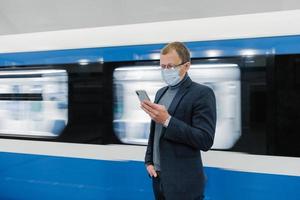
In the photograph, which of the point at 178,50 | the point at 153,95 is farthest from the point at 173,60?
the point at 153,95

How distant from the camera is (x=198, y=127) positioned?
2227 millimetres

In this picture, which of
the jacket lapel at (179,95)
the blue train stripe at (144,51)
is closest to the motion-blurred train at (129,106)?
the blue train stripe at (144,51)

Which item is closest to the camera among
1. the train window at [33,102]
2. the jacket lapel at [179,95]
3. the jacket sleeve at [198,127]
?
the jacket sleeve at [198,127]

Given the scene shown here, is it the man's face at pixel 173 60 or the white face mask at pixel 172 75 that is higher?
the man's face at pixel 173 60

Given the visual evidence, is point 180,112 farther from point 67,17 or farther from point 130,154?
point 67,17

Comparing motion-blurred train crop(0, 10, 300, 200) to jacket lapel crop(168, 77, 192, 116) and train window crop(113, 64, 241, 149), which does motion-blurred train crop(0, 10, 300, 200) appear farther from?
jacket lapel crop(168, 77, 192, 116)

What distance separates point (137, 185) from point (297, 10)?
2.01 metres

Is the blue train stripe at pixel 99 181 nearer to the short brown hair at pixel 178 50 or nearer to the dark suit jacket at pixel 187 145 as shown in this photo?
the dark suit jacket at pixel 187 145

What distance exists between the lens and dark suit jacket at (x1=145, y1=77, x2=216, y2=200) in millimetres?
2229

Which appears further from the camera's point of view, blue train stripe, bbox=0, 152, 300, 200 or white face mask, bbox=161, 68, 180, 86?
blue train stripe, bbox=0, 152, 300, 200

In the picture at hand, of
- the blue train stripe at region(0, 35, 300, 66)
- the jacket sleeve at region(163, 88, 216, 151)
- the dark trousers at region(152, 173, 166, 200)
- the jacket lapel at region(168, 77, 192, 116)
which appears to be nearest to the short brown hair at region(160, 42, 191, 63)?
the jacket lapel at region(168, 77, 192, 116)

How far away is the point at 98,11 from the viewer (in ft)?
12.8

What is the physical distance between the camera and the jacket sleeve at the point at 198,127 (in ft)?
7.15

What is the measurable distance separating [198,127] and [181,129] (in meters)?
0.11
